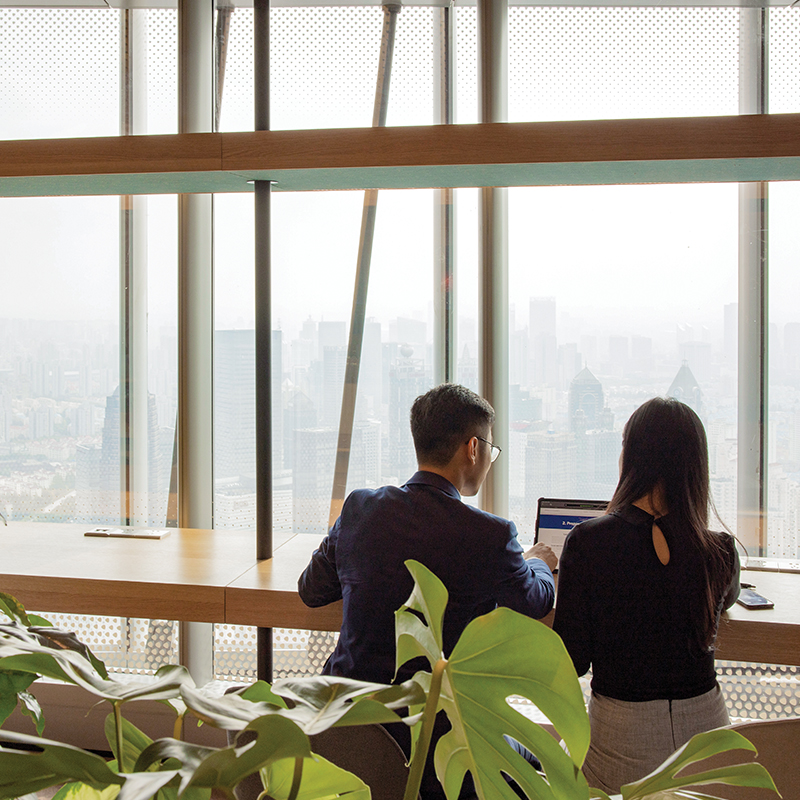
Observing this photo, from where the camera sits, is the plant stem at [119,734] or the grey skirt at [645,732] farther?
the grey skirt at [645,732]

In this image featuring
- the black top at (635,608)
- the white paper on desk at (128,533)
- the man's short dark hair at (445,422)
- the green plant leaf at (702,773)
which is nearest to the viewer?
the green plant leaf at (702,773)

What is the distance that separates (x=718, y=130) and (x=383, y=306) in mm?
1455

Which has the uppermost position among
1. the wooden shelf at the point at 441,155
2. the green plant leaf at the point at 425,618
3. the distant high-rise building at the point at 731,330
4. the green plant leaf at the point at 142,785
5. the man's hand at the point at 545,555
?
the wooden shelf at the point at 441,155

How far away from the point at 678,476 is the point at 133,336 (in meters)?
2.18

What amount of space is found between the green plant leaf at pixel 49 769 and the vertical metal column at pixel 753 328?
2.67 metres

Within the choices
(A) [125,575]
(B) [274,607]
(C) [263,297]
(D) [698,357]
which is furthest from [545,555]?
(D) [698,357]

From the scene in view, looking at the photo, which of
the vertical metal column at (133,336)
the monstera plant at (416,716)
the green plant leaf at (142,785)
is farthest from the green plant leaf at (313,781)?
the vertical metal column at (133,336)

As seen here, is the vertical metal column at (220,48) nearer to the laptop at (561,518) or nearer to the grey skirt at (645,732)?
the laptop at (561,518)

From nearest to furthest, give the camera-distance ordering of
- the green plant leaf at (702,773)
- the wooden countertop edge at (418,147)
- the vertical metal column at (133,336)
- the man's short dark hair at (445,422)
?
the green plant leaf at (702,773) → the wooden countertop edge at (418,147) → the man's short dark hair at (445,422) → the vertical metal column at (133,336)

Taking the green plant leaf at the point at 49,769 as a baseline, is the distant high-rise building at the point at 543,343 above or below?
above

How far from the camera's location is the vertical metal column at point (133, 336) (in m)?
2.84

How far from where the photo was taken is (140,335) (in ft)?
9.55

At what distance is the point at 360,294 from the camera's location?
2.81m

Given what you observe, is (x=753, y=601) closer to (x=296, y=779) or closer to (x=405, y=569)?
(x=405, y=569)
